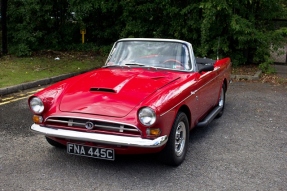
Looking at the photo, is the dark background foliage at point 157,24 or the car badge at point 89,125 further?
the dark background foliage at point 157,24

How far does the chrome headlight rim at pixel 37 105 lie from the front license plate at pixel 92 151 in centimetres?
56

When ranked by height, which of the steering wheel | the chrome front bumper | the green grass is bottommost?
the green grass

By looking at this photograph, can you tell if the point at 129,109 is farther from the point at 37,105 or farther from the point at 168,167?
the point at 37,105

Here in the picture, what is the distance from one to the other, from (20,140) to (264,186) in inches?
134

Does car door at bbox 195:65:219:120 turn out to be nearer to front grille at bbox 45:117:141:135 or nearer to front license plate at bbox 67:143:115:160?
front grille at bbox 45:117:141:135

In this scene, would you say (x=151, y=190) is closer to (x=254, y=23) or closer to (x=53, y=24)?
(x=254, y=23)

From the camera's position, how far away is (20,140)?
16.6ft

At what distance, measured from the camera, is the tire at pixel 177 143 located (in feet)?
13.0

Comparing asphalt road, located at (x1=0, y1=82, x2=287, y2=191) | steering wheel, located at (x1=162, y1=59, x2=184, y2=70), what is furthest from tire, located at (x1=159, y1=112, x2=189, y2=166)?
steering wheel, located at (x1=162, y1=59, x2=184, y2=70)

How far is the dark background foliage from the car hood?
20.8 ft

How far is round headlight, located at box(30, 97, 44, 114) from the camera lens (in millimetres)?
4074

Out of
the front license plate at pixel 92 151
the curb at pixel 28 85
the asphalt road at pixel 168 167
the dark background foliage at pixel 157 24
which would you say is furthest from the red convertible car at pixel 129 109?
the dark background foliage at pixel 157 24

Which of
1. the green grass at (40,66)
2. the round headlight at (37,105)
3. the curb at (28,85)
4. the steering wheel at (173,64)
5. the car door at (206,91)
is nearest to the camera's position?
the round headlight at (37,105)

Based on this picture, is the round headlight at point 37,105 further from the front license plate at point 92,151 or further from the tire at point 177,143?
the tire at point 177,143
